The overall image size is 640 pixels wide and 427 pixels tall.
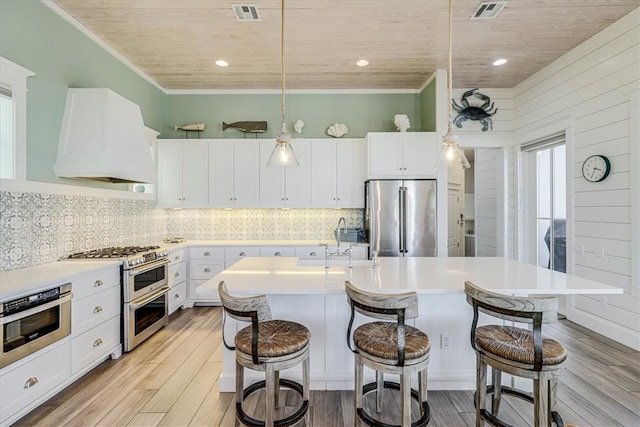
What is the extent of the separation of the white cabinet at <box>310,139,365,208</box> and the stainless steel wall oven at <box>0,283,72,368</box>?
3253 millimetres

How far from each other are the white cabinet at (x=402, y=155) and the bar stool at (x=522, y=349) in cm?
278

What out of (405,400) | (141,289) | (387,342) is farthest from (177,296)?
(405,400)

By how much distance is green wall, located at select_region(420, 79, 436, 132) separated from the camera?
447cm

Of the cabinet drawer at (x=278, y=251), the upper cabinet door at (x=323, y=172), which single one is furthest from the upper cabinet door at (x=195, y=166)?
the upper cabinet door at (x=323, y=172)

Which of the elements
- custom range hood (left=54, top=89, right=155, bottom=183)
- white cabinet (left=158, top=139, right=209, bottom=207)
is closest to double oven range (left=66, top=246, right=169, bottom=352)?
custom range hood (left=54, top=89, right=155, bottom=183)

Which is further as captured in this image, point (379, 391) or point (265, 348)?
point (379, 391)

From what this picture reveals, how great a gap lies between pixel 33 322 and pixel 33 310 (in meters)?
0.12

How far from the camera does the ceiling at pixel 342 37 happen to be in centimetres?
300

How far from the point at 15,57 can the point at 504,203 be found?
6.12m

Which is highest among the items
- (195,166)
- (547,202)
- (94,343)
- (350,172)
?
(195,166)

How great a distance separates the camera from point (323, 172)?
16.0ft

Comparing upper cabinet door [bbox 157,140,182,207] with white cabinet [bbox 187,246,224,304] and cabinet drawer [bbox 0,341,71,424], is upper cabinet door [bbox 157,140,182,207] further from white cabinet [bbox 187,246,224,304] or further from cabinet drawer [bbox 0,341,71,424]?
cabinet drawer [bbox 0,341,71,424]

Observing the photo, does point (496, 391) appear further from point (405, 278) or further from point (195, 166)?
point (195, 166)

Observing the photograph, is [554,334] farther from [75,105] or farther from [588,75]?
[75,105]
